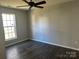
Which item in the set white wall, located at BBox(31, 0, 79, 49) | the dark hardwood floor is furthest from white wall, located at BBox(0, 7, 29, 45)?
the dark hardwood floor

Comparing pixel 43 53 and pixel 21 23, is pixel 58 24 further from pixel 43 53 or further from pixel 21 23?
pixel 21 23

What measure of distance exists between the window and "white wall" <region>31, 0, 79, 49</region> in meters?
1.42

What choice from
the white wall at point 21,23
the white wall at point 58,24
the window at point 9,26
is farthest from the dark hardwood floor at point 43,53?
the white wall at point 21,23

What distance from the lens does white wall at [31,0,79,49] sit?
3.80 meters

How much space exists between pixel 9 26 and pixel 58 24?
3071 mm

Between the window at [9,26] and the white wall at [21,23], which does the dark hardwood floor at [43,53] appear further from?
the white wall at [21,23]

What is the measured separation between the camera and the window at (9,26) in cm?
483

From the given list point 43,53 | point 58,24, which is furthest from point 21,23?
point 43,53

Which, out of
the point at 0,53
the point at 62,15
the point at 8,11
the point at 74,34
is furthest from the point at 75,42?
the point at 8,11

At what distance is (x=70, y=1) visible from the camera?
12.6 feet

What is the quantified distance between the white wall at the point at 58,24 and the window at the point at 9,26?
1.42 metres

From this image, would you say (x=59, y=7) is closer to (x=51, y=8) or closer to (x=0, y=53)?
(x=51, y=8)

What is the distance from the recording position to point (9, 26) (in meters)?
5.08

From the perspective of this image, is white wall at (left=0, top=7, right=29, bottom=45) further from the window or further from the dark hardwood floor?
the dark hardwood floor
